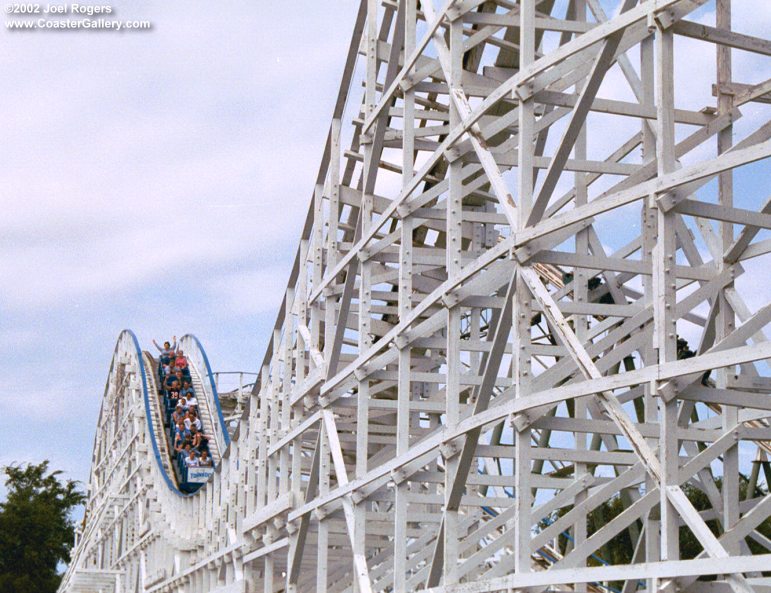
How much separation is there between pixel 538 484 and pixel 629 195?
4883 mm

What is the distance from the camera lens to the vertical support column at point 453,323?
11758 millimetres

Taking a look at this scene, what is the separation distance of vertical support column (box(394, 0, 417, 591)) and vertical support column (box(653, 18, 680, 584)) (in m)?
4.43

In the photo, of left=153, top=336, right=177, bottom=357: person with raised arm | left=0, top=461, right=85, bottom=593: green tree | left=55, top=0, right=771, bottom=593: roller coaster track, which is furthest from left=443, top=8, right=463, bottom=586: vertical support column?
left=0, top=461, right=85, bottom=593: green tree

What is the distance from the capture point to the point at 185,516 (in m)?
26.9

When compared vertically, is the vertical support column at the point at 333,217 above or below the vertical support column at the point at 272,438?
above

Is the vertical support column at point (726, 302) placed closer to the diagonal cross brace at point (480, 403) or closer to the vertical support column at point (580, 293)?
the vertical support column at point (580, 293)

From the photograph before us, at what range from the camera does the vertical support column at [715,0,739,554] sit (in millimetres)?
10898

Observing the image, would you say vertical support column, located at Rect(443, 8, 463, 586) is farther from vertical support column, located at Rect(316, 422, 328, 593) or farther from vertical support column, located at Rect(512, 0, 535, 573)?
vertical support column, located at Rect(316, 422, 328, 593)

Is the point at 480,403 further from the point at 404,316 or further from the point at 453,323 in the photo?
the point at 404,316

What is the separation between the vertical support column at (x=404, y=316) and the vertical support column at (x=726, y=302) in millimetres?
3000

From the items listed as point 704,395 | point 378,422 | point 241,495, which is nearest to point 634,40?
point 704,395

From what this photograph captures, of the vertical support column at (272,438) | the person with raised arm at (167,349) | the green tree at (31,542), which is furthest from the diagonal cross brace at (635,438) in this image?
the green tree at (31,542)

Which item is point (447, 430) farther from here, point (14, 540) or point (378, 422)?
point (14, 540)

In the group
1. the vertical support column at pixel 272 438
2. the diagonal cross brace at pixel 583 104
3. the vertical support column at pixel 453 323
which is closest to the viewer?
the diagonal cross brace at pixel 583 104
